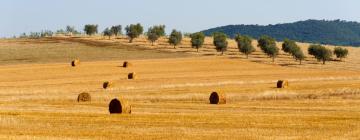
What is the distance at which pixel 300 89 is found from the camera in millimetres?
49094

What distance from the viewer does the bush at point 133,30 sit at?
418 ft

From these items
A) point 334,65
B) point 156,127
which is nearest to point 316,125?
point 156,127

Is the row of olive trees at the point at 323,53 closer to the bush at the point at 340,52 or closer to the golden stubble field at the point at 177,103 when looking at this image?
the bush at the point at 340,52

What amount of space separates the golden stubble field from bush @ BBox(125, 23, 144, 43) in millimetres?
30276

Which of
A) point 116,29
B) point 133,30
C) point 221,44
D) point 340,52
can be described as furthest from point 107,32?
point 340,52

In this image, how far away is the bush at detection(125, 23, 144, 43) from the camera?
12731 centimetres

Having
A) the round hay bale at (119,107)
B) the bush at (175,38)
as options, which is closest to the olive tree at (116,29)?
the bush at (175,38)

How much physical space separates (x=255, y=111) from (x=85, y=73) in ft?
134

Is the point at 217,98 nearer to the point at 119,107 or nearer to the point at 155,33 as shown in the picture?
the point at 119,107

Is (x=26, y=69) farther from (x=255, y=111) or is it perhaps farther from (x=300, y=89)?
(x=255, y=111)

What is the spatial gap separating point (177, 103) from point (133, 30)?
3483 inches

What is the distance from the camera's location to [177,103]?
40.0 metres

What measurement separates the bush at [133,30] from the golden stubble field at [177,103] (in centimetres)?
3028

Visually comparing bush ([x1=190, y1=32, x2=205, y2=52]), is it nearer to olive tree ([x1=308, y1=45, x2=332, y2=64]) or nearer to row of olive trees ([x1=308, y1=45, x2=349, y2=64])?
row of olive trees ([x1=308, y1=45, x2=349, y2=64])
